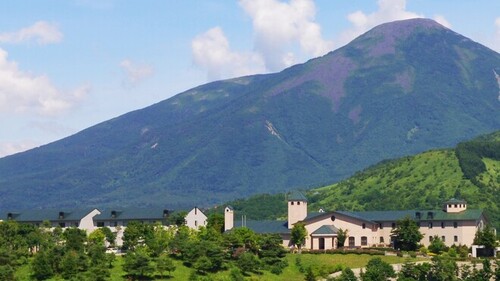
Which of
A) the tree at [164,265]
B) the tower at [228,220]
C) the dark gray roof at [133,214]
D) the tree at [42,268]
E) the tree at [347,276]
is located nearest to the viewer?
the tree at [42,268]

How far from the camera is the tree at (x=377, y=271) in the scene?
95438 millimetres

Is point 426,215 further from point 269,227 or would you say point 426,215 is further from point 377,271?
point 377,271

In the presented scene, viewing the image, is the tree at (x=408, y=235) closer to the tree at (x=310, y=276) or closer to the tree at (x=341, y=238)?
the tree at (x=341, y=238)

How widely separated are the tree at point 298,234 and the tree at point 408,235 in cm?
1074

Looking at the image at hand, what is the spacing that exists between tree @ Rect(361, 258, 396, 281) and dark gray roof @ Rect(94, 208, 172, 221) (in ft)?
123

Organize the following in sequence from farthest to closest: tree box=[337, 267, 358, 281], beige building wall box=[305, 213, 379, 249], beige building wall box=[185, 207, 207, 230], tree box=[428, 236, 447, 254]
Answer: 1. beige building wall box=[185, 207, 207, 230]
2. beige building wall box=[305, 213, 379, 249]
3. tree box=[428, 236, 447, 254]
4. tree box=[337, 267, 358, 281]

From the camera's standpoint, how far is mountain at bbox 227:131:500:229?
166875mm

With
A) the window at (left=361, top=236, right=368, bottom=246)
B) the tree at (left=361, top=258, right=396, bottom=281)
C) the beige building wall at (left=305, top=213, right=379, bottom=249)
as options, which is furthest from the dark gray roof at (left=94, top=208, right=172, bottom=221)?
the tree at (left=361, top=258, right=396, bottom=281)

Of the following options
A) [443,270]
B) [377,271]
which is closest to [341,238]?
[377,271]

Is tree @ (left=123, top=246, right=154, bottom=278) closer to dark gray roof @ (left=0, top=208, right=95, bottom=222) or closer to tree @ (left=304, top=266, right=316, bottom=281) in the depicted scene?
tree @ (left=304, top=266, right=316, bottom=281)

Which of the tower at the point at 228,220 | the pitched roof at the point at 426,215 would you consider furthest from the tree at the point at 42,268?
the pitched roof at the point at 426,215

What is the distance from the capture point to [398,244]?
11731 cm

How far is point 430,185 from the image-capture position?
176 meters

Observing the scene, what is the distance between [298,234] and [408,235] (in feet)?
41.7
